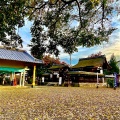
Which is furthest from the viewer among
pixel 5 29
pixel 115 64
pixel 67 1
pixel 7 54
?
pixel 115 64

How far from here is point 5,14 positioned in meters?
6.46

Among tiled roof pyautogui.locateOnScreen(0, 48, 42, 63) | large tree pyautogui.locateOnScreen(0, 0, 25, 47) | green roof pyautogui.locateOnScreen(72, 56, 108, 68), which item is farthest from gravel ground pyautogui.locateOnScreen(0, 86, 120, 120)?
green roof pyautogui.locateOnScreen(72, 56, 108, 68)

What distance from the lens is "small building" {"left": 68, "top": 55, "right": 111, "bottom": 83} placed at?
120ft

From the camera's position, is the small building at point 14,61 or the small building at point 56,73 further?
the small building at point 56,73

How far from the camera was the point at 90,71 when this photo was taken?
42.9 meters

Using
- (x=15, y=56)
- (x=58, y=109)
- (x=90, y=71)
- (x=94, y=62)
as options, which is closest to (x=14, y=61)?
(x=15, y=56)

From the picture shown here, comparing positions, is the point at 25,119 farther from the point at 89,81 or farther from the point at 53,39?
the point at 89,81

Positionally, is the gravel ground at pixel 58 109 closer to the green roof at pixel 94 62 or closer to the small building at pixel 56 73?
the small building at pixel 56 73

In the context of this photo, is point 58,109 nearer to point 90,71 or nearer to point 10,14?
point 10,14

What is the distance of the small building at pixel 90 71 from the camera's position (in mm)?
36450

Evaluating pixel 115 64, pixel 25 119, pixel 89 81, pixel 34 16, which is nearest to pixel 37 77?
pixel 89 81

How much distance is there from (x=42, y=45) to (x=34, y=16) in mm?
1788

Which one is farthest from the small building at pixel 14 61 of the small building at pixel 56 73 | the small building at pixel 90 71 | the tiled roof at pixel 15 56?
Answer: the small building at pixel 56 73

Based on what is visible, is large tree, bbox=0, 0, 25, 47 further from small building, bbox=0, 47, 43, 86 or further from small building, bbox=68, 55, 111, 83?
small building, bbox=68, 55, 111, 83
